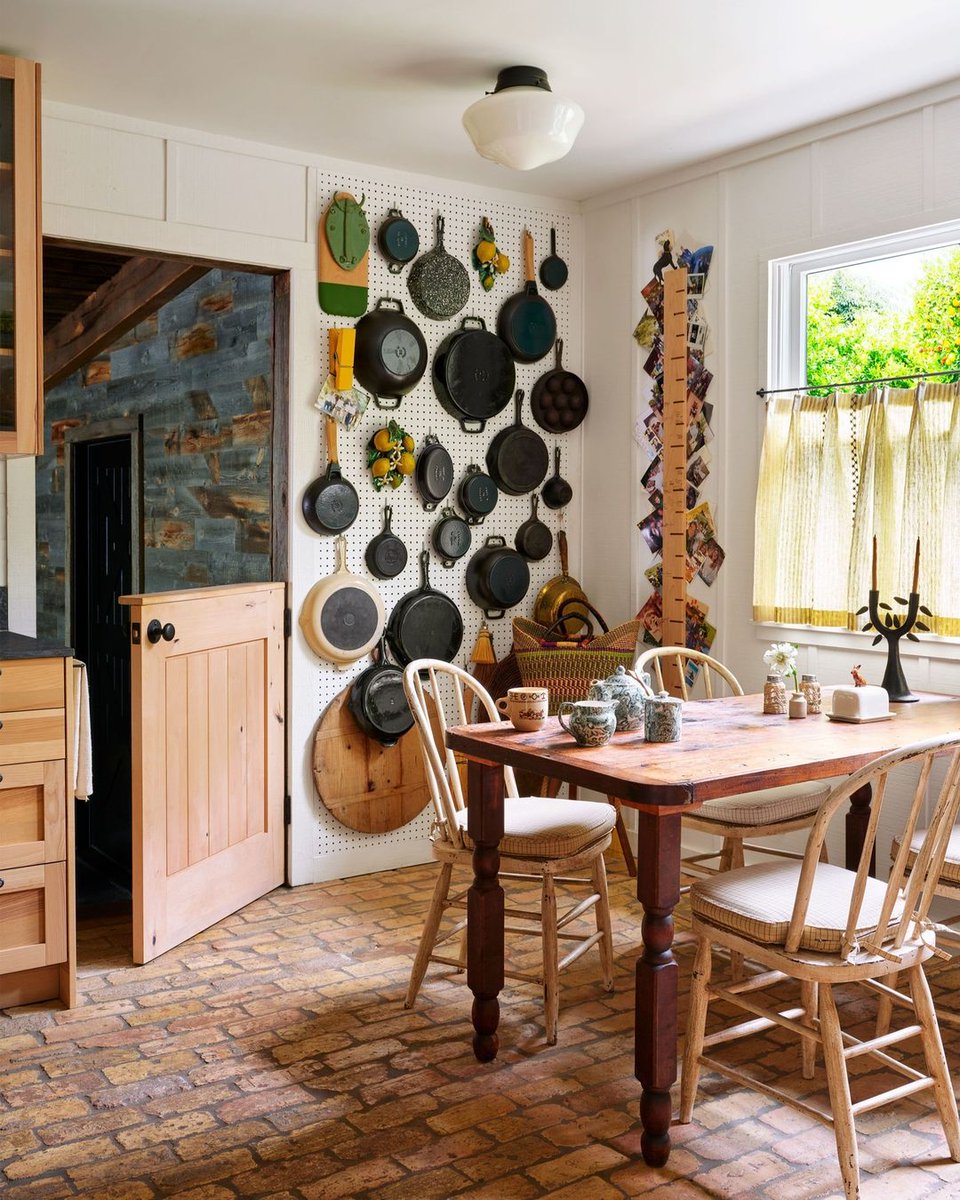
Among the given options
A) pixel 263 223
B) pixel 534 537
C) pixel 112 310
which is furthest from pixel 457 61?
pixel 112 310

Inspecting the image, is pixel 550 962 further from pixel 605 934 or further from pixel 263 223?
pixel 263 223

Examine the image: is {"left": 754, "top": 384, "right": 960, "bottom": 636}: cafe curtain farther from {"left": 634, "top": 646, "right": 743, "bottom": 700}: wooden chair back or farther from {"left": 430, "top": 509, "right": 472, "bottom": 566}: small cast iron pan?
{"left": 430, "top": 509, "right": 472, "bottom": 566}: small cast iron pan

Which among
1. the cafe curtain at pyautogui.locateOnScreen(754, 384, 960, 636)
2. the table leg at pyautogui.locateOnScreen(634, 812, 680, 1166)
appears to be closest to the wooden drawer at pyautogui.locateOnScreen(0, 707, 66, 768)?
the table leg at pyautogui.locateOnScreen(634, 812, 680, 1166)

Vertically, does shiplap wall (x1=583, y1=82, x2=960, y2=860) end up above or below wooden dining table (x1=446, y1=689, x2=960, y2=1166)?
above

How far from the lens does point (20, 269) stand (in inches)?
121

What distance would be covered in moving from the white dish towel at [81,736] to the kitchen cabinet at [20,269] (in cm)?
63

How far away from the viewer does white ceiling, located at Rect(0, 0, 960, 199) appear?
2.86 m

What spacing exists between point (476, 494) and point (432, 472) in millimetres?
229

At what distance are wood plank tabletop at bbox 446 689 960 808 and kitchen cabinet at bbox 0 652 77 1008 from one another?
1.08 meters

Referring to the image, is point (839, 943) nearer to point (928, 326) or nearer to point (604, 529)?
point (928, 326)

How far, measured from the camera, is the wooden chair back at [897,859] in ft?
6.85

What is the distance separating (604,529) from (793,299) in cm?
119

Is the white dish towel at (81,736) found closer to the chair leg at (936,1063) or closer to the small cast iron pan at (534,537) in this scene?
the small cast iron pan at (534,537)

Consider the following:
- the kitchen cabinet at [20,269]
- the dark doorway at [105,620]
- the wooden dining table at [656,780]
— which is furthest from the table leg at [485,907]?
the dark doorway at [105,620]
